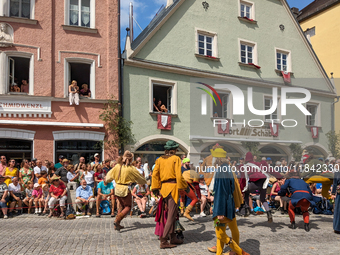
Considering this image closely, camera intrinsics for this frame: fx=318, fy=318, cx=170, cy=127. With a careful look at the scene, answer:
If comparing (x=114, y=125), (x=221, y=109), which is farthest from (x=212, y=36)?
(x=114, y=125)

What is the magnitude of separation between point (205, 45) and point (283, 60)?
569 cm

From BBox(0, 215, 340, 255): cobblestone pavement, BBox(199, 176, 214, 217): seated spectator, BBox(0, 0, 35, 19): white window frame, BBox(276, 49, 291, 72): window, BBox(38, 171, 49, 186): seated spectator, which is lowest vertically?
BBox(0, 215, 340, 255): cobblestone pavement

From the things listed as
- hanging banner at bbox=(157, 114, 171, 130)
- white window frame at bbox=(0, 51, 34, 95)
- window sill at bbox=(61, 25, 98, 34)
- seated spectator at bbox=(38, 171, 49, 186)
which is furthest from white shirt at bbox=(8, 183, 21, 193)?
window sill at bbox=(61, 25, 98, 34)

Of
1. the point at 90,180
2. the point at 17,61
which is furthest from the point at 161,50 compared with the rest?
the point at 90,180

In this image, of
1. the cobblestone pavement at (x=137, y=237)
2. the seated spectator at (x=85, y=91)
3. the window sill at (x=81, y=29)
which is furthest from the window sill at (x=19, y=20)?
the cobblestone pavement at (x=137, y=237)

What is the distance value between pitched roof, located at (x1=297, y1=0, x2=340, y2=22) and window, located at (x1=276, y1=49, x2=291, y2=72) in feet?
28.1

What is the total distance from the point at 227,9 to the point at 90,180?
12523 mm

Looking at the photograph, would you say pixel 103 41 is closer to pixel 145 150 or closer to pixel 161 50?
pixel 161 50

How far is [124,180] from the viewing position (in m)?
7.72

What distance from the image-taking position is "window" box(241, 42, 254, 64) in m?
18.4

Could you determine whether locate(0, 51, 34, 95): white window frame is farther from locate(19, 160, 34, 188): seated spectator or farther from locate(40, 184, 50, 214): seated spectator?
locate(40, 184, 50, 214): seated spectator

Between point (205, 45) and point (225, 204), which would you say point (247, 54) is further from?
point (225, 204)

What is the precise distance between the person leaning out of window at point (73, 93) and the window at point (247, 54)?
378 inches

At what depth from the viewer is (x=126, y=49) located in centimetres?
1517
